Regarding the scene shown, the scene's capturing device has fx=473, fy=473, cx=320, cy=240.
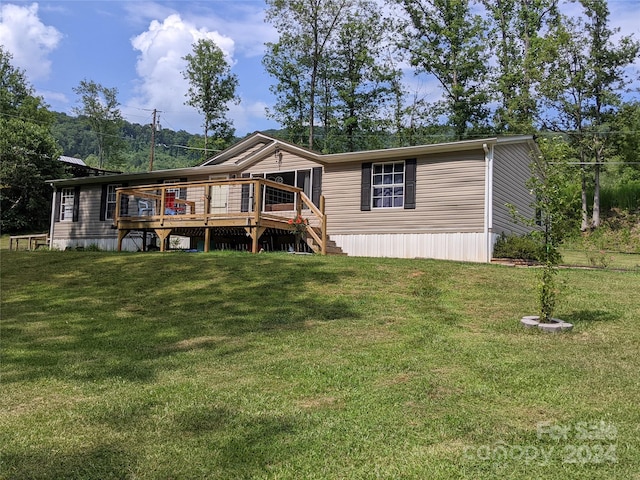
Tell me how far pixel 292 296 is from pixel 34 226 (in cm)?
2758

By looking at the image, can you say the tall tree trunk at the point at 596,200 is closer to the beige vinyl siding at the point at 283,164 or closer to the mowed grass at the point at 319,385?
the beige vinyl siding at the point at 283,164

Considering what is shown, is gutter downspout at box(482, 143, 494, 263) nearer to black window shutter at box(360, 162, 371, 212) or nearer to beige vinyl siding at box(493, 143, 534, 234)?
beige vinyl siding at box(493, 143, 534, 234)

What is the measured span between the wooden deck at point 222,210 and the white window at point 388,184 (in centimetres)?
180

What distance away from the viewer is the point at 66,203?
20750 millimetres

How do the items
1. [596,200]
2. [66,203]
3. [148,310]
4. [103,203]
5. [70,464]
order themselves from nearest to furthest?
[70,464] → [148,310] → [103,203] → [66,203] → [596,200]

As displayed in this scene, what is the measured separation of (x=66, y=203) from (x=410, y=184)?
1546cm

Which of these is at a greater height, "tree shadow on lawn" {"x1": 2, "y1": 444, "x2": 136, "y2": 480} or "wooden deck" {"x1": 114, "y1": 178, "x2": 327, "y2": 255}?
"wooden deck" {"x1": 114, "y1": 178, "x2": 327, "y2": 255}

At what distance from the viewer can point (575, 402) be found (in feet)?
11.0

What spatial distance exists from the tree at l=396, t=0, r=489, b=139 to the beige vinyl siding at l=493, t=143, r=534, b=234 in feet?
43.4

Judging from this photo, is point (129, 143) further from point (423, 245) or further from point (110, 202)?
point (423, 245)

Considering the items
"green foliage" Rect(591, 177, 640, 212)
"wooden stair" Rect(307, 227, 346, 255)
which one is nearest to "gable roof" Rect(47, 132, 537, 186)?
"wooden stair" Rect(307, 227, 346, 255)

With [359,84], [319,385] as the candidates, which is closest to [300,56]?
[359,84]

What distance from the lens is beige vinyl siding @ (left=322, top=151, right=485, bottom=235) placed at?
12.8 meters

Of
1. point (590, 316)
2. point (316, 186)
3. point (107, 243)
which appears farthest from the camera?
point (107, 243)
